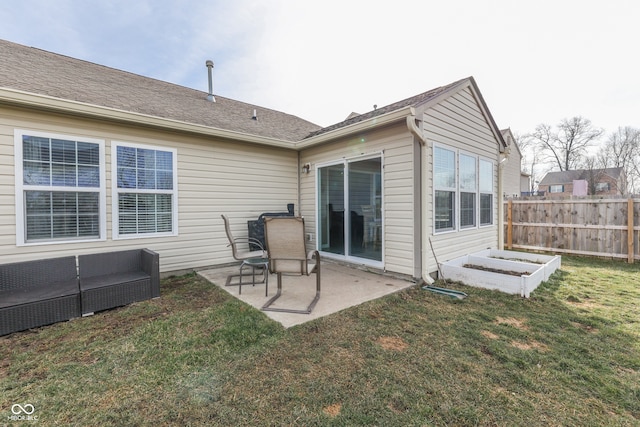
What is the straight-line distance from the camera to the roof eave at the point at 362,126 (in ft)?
13.2

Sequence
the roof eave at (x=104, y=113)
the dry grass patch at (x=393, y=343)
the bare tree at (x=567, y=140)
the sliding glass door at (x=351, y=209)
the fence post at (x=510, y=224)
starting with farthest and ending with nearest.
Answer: the bare tree at (x=567, y=140) → the fence post at (x=510, y=224) → the sliding glass door at (x=351, y=209) → the roof eave at (x=104, y=113) → the dry grass patch at (x=393, y=343)

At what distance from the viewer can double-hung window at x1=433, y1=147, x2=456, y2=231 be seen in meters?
4.55

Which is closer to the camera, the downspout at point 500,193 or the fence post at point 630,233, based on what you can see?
the fence post at point 630,233

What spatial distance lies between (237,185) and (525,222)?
25.8 ft

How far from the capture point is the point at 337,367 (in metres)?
2.12

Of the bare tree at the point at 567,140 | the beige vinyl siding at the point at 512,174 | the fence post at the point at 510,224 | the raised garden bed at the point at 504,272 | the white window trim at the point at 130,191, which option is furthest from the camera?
the bare tree at the point at 567,140

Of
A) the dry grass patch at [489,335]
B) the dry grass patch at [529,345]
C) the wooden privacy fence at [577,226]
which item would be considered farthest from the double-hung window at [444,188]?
the wooden privacy fence at [577,226]

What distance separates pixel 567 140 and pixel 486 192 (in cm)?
3102

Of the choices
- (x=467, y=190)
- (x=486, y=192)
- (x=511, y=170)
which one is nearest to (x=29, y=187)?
(x=467, y=190)

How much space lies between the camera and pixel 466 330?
278 cm

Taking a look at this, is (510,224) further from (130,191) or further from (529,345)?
(130,191)

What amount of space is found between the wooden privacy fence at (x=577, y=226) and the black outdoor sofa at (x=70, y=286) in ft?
29.5

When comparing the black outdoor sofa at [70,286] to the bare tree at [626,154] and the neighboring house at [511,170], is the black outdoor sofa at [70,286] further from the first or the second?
the bare tree at [626,154]

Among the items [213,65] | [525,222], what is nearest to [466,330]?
[525,222]
